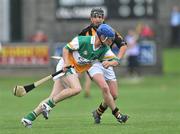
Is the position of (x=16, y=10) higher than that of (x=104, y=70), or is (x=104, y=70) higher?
(x=104, y=70)

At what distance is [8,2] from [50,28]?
2.45 m

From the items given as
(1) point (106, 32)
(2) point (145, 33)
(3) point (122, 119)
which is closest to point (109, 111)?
(3) point (122, 119)

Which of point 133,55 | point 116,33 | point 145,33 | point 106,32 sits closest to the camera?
point 106,32

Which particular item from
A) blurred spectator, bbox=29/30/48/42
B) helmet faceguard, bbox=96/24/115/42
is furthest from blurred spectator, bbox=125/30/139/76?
helmet faceguard, bbox=96/24/115/42

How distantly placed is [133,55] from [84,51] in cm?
2012

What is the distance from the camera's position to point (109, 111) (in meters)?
22.5

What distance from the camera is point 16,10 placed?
42719 mm

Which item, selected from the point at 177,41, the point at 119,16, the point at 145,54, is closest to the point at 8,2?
the point at 119,16

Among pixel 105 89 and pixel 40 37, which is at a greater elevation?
pixel 105 89

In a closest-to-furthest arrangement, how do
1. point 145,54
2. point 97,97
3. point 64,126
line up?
point 64,126, point 97,97, point 145,54

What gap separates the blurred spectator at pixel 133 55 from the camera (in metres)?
36.2

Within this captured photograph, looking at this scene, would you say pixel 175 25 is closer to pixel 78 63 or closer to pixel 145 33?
pixel 145 33

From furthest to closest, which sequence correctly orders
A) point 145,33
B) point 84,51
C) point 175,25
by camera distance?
point 175,25, point 145,33, point 84,51

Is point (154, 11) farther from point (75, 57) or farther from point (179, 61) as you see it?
point (75, 57)
